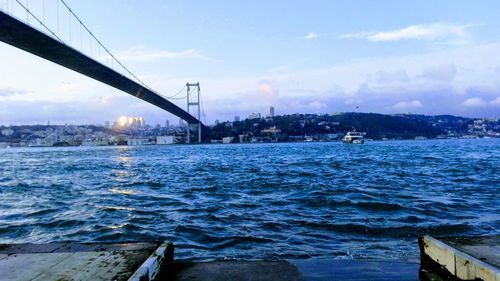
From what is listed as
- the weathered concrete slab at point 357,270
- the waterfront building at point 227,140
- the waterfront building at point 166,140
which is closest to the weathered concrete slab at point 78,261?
the weathered concrete slab at point 357,270

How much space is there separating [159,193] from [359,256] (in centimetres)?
660

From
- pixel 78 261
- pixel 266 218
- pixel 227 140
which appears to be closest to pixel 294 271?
pixel 78 261

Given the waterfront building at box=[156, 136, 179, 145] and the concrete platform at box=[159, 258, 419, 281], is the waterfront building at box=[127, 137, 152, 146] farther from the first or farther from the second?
the concrete platform at box=[159, 258, 419, 281]

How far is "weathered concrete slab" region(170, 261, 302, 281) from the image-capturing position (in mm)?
2438

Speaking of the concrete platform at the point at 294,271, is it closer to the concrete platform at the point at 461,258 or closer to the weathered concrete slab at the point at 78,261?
the concrete platform at the point at 461,258

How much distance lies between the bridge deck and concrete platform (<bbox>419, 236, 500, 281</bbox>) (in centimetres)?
2514

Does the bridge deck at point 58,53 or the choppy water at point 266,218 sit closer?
the choppy water at point 266,218

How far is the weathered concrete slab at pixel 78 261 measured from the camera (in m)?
2.11

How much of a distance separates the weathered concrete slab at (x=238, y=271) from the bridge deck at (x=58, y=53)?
24.2 metres

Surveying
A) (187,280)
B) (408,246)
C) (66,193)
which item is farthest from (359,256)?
(66,193)

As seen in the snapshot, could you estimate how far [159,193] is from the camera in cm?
963

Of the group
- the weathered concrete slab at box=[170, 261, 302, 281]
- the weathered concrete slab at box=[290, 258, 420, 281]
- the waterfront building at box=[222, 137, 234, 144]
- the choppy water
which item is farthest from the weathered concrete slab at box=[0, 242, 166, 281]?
the waterfront building at box=[222, 137, 234, 144]

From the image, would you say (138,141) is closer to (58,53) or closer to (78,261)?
(58,53)

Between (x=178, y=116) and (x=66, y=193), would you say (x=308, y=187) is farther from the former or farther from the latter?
(x=178, y=116)
